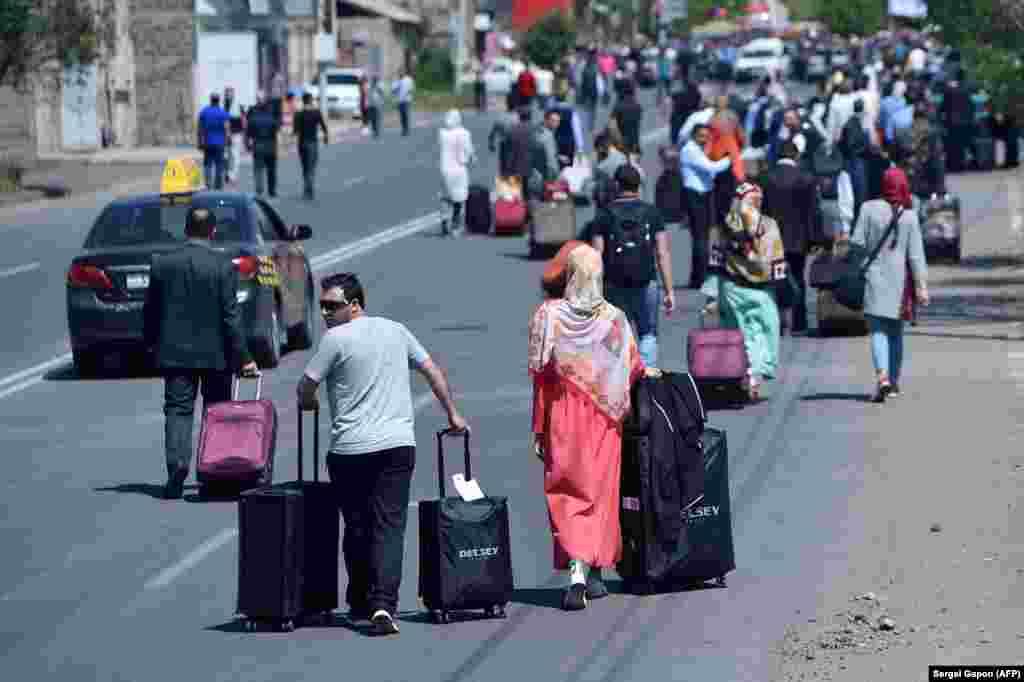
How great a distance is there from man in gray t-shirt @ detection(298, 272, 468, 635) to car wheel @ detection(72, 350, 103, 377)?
399 inches

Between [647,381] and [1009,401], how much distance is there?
6951 mm

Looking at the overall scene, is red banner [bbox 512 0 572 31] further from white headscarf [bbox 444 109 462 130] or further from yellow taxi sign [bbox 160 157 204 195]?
yellow taxi sign [bbox 160 157 204 195]

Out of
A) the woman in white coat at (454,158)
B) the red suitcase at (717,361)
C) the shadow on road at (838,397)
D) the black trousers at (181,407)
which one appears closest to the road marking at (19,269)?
the woman in white coat at (454,158)

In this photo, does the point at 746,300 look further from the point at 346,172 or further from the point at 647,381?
the point at 346,172

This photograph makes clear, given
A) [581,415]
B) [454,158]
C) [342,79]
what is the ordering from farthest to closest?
[342,79] < [454,158] < [581,415]

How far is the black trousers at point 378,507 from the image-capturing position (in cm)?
1027

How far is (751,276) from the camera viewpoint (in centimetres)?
1733

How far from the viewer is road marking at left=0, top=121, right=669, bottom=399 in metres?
19.9

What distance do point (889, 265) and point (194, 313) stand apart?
5.35 m

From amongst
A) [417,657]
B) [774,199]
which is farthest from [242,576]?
[774,199]

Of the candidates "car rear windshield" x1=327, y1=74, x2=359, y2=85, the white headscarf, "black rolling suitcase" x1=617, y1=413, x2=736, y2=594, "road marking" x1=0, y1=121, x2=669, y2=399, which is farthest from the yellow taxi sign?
"car rear windshield" x1=327, y1=74, x2=359, y2=85

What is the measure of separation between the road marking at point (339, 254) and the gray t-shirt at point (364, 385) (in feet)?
30.8

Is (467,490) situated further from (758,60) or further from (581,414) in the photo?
(758,60)

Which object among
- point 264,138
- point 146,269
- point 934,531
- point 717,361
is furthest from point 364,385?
point 264,138
